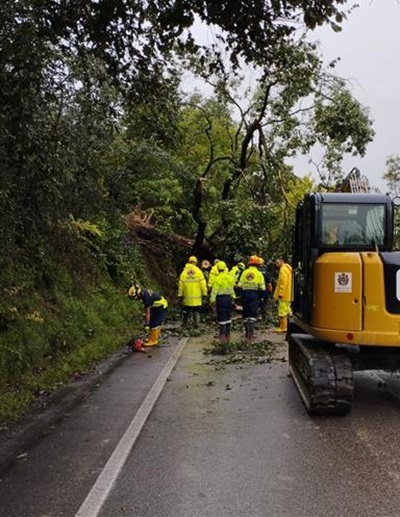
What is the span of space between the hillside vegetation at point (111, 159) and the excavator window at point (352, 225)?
80.3 inches

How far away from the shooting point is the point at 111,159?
14539 millimetres

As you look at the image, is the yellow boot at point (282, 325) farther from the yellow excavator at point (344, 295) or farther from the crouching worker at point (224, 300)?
the yellow excavator at point (344, 295)

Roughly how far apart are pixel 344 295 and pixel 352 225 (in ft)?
4.65

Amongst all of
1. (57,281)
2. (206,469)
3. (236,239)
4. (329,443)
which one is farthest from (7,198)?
(236,239)

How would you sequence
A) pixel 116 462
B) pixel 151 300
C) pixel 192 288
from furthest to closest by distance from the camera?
pixel 192 288 < pixel 151 300 < pixel 116 462

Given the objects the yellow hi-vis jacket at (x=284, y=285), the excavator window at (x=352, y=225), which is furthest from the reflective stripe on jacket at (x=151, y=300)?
the excavator window at (x=352, y=225)

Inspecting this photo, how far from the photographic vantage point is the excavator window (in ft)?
26.6

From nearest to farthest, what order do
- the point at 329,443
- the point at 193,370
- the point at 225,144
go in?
the point at 329,443 → the point at 193,370 → the point at 225,144

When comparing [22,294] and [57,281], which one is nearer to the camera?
[22,294]

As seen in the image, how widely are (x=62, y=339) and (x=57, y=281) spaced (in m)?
2.50

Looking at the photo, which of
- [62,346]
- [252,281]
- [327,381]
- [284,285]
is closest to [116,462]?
[327,381]

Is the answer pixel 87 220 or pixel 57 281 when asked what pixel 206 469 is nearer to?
pixel 57 281

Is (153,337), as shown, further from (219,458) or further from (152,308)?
(219,458)

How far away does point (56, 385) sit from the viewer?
9.07 m
